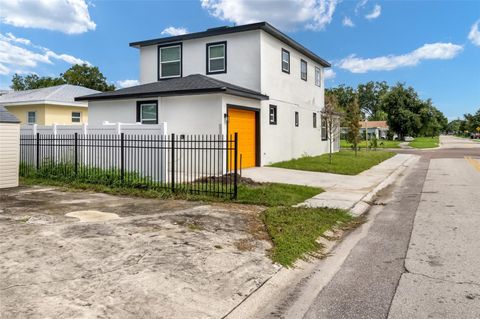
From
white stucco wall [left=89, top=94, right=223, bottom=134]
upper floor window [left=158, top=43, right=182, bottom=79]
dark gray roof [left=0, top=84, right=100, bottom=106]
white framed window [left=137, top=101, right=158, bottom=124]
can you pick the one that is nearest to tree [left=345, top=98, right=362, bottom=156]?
upper floor window [left=158, top=43, right=182, bottom=79]

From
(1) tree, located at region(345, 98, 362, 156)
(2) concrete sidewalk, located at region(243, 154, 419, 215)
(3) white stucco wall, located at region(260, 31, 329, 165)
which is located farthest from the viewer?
(1) tree, located at region(345, 98, 362, 156)

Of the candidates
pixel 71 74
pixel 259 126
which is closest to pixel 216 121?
pixel 259 126

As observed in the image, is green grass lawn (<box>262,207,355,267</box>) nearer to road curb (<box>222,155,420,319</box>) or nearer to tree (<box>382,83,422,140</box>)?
road curb (<box>222,155,420,319</box>)

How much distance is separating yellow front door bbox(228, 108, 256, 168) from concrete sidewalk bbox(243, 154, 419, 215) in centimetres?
64

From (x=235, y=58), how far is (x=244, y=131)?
12.5 ft

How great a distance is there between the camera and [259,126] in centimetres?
1767

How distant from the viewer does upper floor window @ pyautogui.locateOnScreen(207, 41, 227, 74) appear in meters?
18.4

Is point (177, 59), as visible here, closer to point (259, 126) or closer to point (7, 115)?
point (259, 126)

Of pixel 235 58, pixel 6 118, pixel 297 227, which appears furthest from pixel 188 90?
pixel 297 227

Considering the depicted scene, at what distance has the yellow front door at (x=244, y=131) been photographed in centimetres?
1586

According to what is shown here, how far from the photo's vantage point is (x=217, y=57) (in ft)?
61.3

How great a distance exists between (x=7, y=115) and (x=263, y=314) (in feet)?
37.4

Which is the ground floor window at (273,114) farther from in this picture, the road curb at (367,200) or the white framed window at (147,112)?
the road curb at (367,200)

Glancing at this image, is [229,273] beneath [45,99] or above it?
beneath
